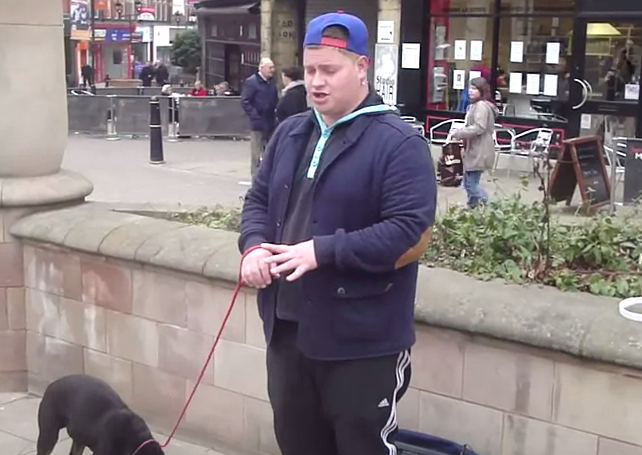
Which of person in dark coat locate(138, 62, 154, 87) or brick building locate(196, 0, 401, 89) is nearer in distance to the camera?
brick building locate(196, 0, 401, 89)

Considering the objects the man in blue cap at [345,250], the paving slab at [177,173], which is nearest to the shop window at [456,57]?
the paving slab at [177,173]

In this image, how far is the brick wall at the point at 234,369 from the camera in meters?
3.40

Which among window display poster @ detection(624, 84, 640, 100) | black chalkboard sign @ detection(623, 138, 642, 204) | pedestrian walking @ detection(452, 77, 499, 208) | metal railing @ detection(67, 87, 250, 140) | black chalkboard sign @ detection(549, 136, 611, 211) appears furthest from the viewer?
metal railing @ detection(67, 87, 250, 140)

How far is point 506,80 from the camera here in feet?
52.4

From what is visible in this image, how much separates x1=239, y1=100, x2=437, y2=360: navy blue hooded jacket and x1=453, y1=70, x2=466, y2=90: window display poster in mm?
13973

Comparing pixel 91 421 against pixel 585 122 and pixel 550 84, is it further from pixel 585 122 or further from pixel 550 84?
pixel 550 84

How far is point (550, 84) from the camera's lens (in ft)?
49.9

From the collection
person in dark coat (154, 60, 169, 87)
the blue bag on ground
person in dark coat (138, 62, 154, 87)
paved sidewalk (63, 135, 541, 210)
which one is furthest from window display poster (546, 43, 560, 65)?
person in dark coat (154, 60, 169, 87)

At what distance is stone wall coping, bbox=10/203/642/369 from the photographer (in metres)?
3.30

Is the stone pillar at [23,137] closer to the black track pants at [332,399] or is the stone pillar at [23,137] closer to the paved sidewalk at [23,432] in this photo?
the paved sidewalk at [23,432]

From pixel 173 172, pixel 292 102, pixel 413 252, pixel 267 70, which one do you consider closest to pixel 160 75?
pixel 173 172

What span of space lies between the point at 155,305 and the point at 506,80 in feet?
40.5

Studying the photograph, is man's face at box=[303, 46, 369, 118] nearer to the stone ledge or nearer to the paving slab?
the stone ledge

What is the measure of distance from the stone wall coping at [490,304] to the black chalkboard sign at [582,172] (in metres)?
5.96
